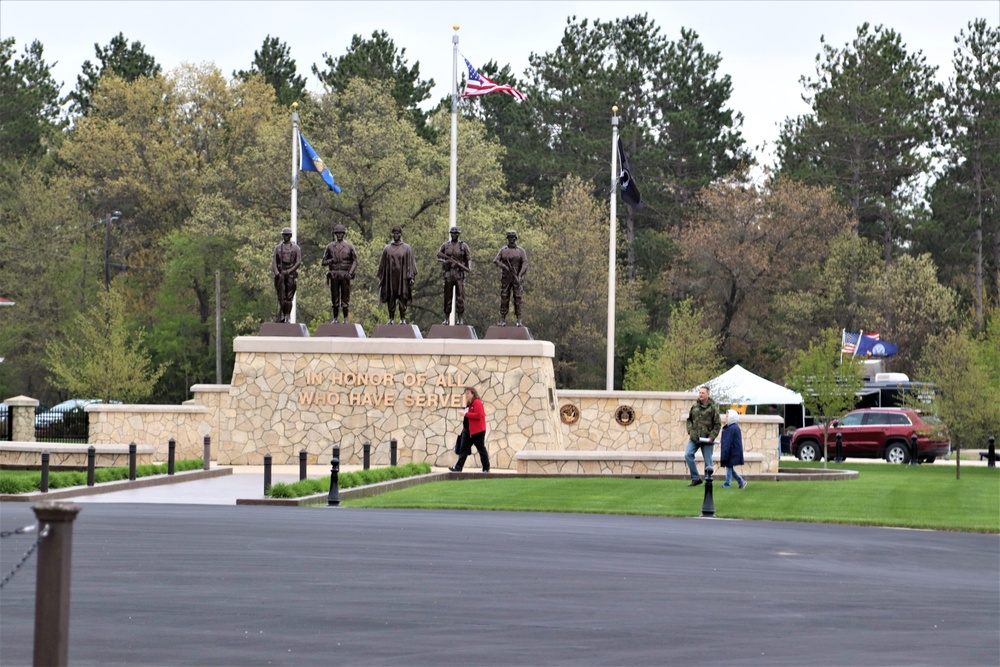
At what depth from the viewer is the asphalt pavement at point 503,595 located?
10.1 m

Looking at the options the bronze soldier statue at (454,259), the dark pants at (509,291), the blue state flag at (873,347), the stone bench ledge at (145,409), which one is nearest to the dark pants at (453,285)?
the bronze soldier statue at (454,259)

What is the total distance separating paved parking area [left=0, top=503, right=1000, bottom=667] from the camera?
1005 centimetres

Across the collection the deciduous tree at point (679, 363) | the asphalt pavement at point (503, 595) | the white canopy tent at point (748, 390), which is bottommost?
the asphalt pavement at point (503, 595)

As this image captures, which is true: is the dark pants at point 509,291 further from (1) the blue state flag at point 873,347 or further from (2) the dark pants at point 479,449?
(1) the blue state flag at point 873,347

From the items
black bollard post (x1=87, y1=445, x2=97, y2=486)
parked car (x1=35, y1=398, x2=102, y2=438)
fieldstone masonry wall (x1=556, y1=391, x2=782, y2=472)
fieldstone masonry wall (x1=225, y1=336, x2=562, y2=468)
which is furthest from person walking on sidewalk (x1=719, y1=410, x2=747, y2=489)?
parked car (x1=35, y1=398, x2=102, y2=438)

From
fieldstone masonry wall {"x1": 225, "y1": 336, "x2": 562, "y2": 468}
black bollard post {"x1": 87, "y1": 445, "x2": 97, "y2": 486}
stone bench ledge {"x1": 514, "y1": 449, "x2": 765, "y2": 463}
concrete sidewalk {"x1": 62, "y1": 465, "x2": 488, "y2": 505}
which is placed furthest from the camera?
fieldstone masonry wall {"x1": 225, "y1": 336, "x2": 562, "y2": 468}

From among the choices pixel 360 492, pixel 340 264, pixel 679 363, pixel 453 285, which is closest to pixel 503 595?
pixel 360 492

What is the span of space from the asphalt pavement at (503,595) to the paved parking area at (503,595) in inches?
1.1

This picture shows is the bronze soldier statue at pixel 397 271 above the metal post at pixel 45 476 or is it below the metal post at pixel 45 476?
above

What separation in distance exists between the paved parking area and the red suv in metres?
25.6

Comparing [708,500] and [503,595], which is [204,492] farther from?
[503,595]

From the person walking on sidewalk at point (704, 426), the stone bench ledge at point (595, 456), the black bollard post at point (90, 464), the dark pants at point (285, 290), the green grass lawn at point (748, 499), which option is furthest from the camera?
the dark pants at point (285, 290)

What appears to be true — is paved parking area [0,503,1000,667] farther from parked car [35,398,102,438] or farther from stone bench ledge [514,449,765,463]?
parked car [35,398,102,438]

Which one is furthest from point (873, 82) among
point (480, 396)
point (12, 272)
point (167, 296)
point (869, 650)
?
point (869, 650)
